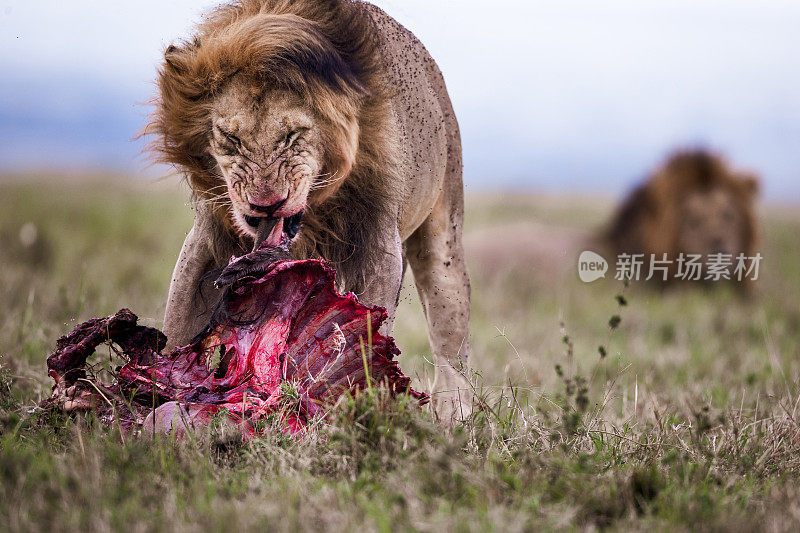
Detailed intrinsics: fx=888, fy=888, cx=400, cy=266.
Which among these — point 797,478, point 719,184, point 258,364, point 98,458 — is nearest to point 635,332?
point 719,184

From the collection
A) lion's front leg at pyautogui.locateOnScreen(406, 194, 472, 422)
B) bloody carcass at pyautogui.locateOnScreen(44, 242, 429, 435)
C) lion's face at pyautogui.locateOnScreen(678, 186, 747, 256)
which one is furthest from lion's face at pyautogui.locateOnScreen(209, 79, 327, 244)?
lion's face at pyautogui.locateOnScreen(678, 186, 747, 256)

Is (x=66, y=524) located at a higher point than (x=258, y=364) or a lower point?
lower

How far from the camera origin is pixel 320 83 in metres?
2.96

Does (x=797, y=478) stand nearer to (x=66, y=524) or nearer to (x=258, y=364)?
(x=258, y=364)

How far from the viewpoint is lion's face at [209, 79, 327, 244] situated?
289cm

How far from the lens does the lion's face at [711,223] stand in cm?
967

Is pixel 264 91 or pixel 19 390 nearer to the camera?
pixel 264 91

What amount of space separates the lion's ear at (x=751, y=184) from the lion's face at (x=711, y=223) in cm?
19

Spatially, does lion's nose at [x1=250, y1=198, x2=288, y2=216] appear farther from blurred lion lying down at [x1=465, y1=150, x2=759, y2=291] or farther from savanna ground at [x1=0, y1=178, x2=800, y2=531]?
blurred lion lying down at [x1=465, y1=150, x2=759, y2=291]

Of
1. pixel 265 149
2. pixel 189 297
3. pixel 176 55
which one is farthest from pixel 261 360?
pixel 176 55

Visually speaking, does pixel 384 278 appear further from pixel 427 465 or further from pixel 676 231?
pixel 676 231

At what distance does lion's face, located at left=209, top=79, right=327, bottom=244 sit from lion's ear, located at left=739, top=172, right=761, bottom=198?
8.08m

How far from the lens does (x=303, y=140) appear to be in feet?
9.70

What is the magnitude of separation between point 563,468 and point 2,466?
1.60 m
